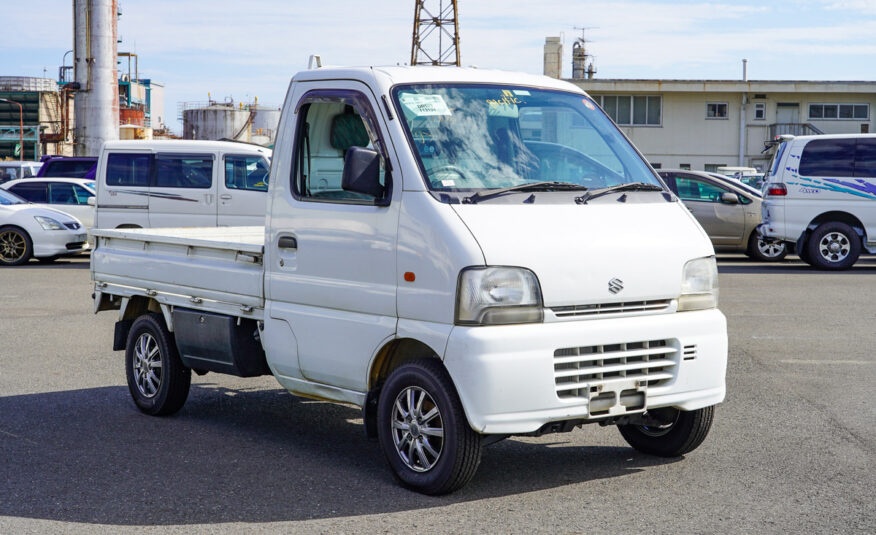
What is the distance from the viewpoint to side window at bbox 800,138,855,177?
1770 centimetres

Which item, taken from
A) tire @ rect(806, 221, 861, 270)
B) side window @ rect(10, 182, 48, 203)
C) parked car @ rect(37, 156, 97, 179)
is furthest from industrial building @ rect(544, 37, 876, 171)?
side window @ rect(10, 182, 48, 203)

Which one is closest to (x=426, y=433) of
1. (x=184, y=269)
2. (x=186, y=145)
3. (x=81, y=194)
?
(x=184, y=269)

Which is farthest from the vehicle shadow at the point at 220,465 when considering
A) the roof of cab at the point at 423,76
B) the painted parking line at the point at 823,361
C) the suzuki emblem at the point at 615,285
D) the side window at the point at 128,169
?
the side window at the point at 128,169

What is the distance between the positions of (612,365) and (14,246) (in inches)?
663

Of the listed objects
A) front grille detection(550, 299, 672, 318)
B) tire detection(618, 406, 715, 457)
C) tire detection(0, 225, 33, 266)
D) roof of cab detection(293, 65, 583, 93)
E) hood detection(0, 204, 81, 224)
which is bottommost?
tire detection(618, 406, 715, 457)

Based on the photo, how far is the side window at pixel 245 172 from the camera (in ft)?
57.3

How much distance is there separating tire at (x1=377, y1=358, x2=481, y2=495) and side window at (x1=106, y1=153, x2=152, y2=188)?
527 inches

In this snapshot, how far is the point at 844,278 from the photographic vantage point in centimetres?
1698

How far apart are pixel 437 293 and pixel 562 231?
67 centimetres

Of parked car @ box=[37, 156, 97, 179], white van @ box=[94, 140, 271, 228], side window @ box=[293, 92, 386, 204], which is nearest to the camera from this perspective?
side window @ box=[293, 92, 386, 204]

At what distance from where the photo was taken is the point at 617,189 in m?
5.58

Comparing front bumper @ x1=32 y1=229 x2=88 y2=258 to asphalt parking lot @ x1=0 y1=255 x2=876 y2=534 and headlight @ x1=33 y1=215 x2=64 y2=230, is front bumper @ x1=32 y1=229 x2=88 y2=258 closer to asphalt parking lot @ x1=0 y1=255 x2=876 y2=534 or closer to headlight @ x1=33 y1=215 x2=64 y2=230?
headlight @ x1=33 y1=215 x2=64 y2=230

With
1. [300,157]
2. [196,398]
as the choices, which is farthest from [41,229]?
[300,157]

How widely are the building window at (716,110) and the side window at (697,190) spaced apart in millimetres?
26191
